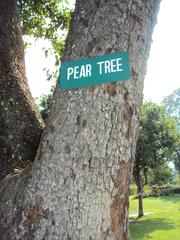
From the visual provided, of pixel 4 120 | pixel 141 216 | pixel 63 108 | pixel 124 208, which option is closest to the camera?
pixel 124 208

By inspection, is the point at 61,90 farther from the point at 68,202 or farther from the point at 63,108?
the point at 68,202

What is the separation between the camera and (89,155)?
1793 millimetres

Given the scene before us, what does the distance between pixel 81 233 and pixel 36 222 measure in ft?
0.88

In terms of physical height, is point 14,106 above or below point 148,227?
above

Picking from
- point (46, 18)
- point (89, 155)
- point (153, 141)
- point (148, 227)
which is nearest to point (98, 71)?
point (89, 155)

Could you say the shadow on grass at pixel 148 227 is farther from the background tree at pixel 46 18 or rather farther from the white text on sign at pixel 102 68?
the white text on sign at pixel 102 68

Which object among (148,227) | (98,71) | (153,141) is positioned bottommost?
(148,227)

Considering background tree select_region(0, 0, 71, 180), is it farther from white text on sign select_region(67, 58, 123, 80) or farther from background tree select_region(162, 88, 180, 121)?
background tree select_region(162, 88, 180, 121)

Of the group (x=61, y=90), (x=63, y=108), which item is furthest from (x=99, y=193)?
(x=61, y=90)

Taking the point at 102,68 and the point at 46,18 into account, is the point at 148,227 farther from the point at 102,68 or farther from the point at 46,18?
the point at 102,68

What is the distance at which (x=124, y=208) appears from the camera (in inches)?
72.2

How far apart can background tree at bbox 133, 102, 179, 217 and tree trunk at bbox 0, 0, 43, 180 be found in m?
14.7

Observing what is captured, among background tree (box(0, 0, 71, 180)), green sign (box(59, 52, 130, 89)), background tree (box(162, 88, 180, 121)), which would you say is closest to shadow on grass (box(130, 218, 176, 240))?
background tree (box(0, 0, 71, 180))

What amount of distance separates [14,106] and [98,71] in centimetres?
136
